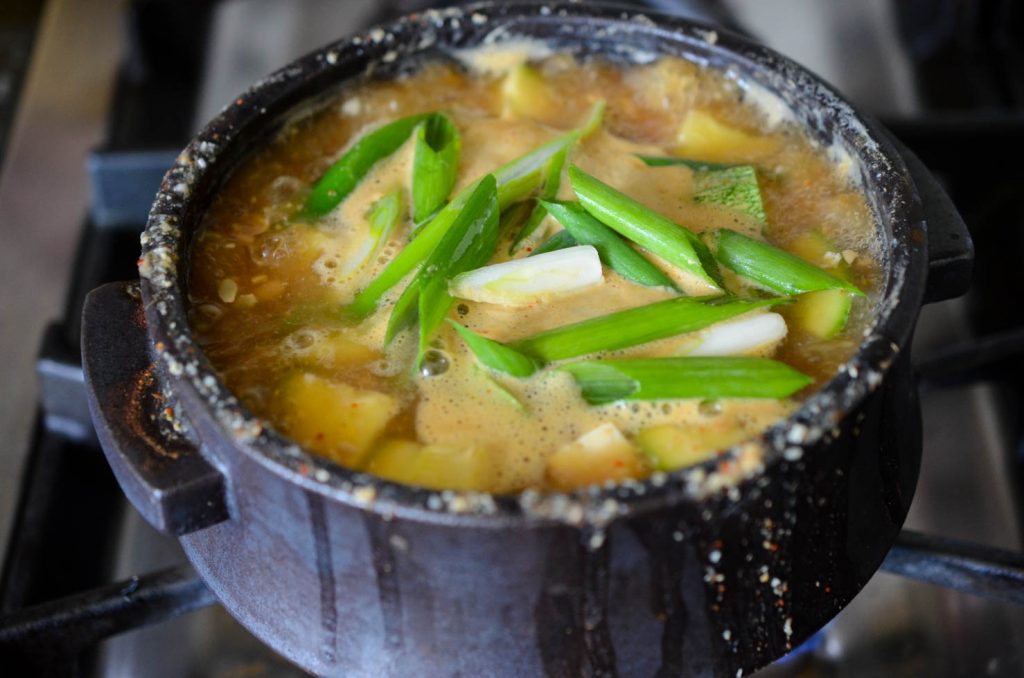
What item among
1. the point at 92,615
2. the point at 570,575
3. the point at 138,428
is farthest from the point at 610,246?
the point at 92,615

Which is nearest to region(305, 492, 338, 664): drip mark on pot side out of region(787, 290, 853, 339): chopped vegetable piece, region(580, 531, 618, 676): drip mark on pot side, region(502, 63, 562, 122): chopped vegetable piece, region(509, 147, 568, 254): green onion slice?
region(580, 531, 618, 676): drip mark on pot side

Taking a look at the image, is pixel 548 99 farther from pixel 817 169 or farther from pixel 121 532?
pixel 121 532

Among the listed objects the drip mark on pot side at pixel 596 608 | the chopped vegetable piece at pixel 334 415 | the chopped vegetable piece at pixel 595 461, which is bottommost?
the drip mark on pot side at pixel 596 608

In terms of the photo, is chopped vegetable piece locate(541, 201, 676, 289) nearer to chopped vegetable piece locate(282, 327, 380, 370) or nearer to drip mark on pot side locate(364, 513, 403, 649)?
chopped vegetable piece locate(282, 327, 380, 370)

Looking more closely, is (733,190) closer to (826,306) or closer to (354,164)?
(826,306)

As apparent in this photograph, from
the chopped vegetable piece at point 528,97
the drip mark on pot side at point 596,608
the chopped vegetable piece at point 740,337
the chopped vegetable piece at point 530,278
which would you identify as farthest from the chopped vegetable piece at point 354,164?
the drip mark on pot side at point 596,608

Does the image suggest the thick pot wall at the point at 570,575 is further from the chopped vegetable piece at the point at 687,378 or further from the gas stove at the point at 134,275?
the gas stove at the point at 134,275

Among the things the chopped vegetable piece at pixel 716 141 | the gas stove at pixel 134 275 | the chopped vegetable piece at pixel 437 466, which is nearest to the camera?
the chopped vegetable piece at pixel 437 466
